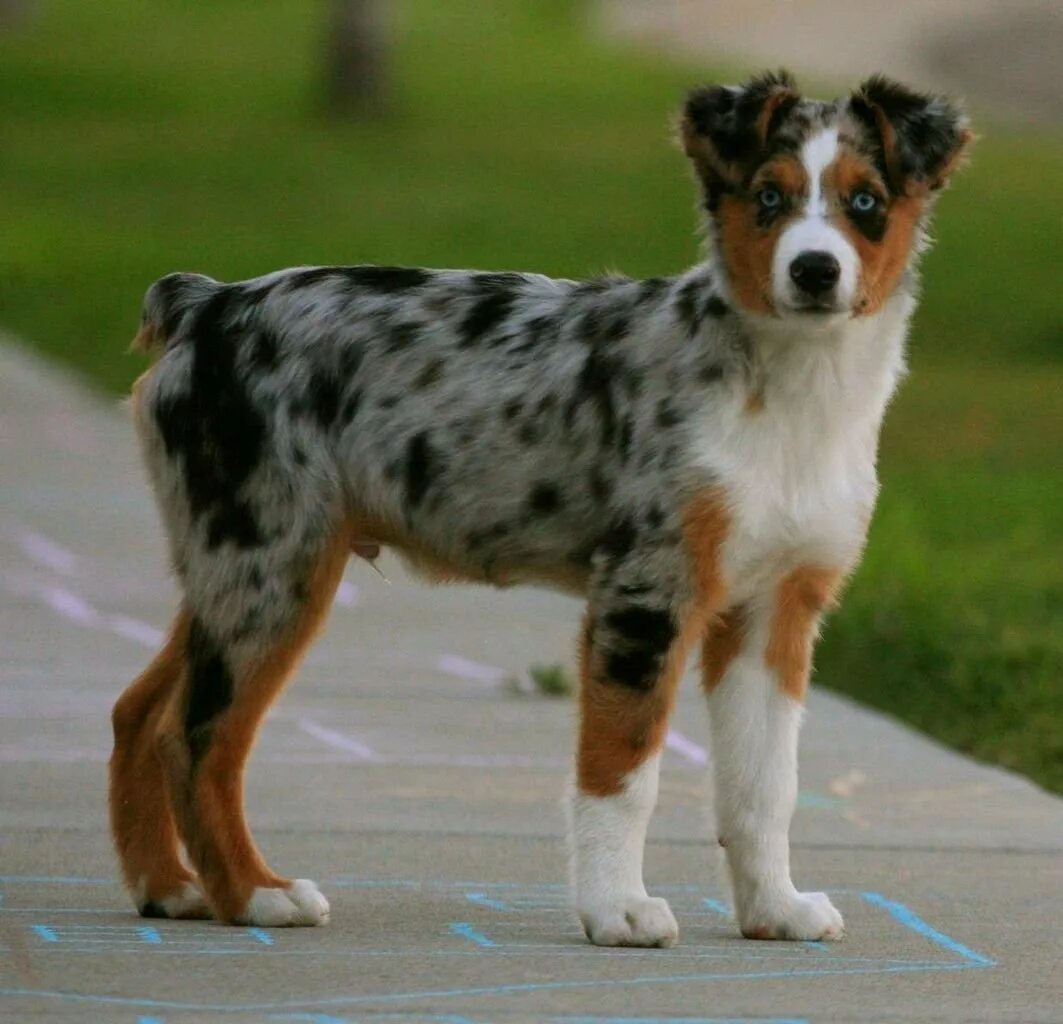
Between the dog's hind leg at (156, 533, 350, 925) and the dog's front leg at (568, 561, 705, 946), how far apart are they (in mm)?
781

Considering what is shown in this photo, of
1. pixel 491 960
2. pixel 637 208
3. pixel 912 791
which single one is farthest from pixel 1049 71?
pixel 491 960

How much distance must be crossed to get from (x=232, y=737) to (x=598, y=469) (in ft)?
3.96

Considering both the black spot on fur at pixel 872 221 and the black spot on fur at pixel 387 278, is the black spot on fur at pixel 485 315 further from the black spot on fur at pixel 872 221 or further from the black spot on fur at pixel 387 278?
the black spot on fur at pixel 872 221

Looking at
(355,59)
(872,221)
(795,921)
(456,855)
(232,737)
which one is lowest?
(355,59)

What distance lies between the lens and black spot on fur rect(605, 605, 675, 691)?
23.9 ft

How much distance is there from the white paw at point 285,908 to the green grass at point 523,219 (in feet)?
12.9

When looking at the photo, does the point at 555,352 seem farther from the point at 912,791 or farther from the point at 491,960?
the point at 912,791

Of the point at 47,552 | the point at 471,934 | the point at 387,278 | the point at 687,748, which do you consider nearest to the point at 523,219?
the point at 47,552

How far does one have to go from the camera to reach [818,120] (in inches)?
293

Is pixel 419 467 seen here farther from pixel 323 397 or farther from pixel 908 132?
pixel 908 132

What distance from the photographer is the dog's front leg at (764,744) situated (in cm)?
759

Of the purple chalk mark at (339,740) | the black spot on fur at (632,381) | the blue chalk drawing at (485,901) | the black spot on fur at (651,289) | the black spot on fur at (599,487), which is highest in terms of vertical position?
the black spot on fur at (651,289)

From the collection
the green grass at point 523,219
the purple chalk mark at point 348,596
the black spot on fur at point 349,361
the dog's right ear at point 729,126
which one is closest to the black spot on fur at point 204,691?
the black spot on fur at point 349,361

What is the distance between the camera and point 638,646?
7289mm
